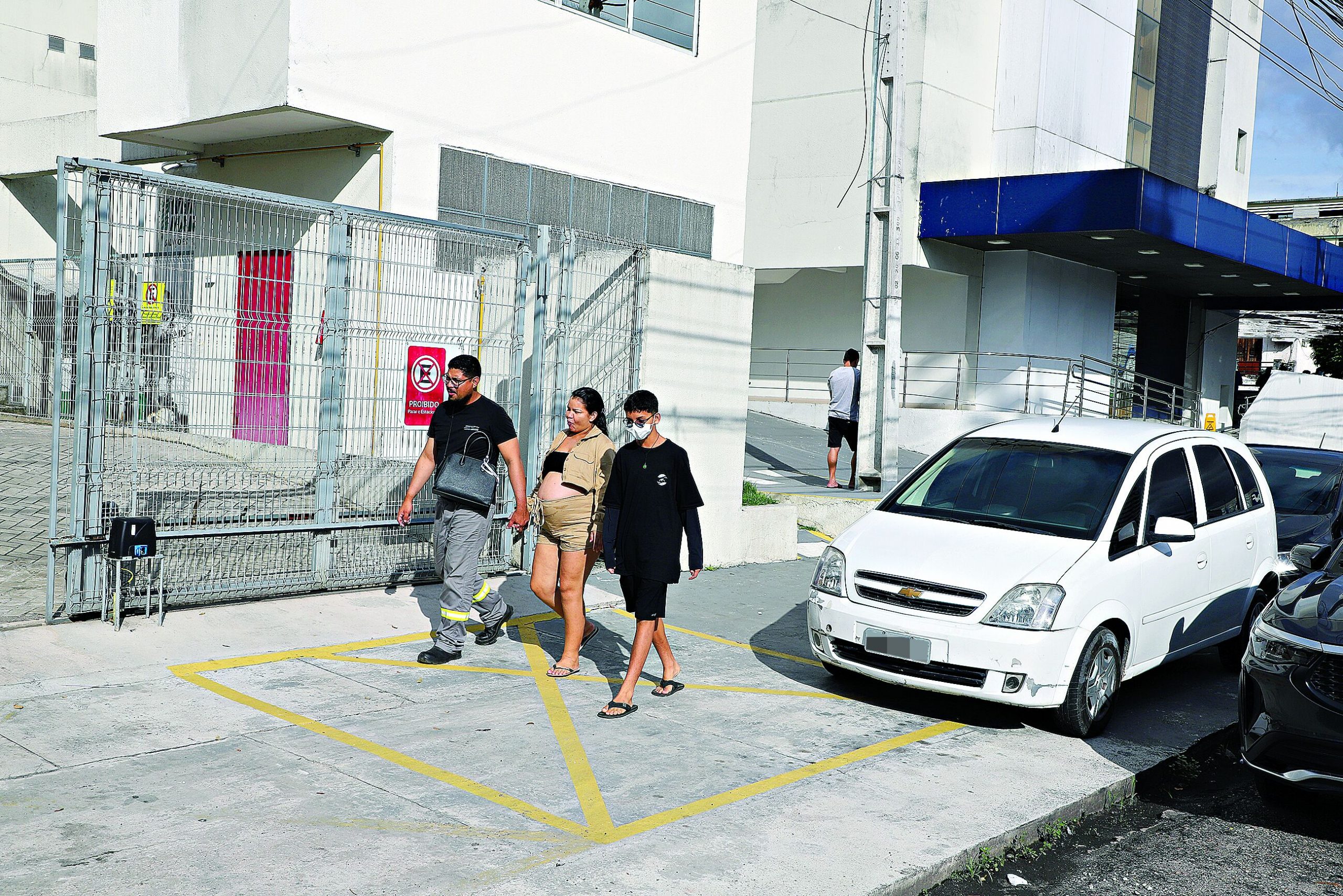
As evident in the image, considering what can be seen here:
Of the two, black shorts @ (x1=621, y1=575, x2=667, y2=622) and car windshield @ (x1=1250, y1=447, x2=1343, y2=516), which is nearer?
black shorts @ (x1=621, y1=575, x2=667, y2=622)

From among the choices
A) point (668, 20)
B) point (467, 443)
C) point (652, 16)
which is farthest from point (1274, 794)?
point (668, 20)

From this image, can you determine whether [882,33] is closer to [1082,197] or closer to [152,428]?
[1082,197]

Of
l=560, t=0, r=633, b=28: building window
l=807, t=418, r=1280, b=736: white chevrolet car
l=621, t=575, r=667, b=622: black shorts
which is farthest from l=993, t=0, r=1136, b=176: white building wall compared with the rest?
l=621, t=575, r=667, b=622: black shorts

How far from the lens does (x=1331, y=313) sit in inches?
1415

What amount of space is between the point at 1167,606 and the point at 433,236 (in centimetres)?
575

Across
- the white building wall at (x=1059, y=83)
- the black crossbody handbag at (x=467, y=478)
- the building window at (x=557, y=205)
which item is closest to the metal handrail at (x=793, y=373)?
the white building wall at (x=1059, y=83)

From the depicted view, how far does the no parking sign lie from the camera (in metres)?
8.62

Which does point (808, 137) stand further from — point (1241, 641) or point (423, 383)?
point (1241, 641)

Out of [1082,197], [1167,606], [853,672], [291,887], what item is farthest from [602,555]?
[1082,197]

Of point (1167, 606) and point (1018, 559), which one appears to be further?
point (1167, 606)

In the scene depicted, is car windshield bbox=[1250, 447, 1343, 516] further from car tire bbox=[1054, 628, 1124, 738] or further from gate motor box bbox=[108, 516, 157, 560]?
gate motor box bbox=[108, 516, 157, 560]

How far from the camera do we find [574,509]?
689 cm

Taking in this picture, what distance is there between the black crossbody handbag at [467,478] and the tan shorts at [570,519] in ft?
1.78

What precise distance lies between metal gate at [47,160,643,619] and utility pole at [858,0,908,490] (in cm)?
610
